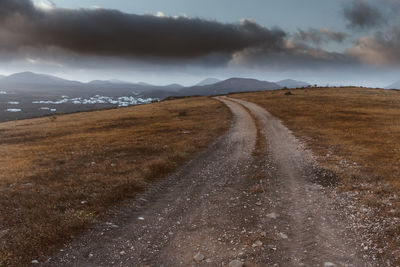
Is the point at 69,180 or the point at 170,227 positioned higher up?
the point at 69,180

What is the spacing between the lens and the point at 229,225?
886 centimetres

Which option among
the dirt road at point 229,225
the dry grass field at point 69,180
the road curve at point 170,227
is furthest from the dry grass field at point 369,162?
the dry grass field at point 69,180

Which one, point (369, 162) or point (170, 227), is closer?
point (170, 227)

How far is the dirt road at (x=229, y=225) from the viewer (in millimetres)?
7055

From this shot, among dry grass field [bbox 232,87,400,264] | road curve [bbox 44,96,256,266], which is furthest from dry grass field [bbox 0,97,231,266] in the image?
dry grass field [bbox 232,87,400,264]

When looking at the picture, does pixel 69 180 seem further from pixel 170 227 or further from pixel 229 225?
pixel 229 225

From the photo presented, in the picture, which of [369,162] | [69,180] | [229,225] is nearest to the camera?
[229,225]

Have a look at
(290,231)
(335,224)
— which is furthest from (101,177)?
(335,224)

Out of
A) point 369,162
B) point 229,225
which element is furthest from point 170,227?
point 369,162

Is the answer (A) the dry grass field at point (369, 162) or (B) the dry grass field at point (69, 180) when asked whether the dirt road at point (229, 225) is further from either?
(A) the dry grass field at point (369, 162)

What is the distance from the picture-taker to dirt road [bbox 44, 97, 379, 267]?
705 centimetres

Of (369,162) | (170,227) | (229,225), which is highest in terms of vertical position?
(369,162)

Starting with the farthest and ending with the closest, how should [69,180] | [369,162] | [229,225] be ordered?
[369,162] < [69,180] < [229,225]

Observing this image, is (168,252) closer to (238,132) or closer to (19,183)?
(19,183)
